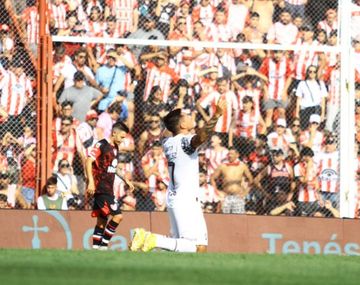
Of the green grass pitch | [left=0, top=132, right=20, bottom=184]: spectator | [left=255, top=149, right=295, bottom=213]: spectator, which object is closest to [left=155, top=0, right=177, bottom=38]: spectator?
[left=255, top=149, right=295, bottom=213]: spectator

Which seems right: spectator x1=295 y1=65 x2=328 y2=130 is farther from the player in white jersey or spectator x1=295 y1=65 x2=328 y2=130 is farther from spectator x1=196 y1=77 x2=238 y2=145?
the player in white jersey

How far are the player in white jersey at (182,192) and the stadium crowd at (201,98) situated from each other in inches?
223

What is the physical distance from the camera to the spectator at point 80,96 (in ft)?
66.5

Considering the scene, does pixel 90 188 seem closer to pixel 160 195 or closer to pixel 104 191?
pixel 104 191

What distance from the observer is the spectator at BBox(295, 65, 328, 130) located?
20984 millimetres

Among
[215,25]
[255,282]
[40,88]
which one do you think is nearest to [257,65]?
[215,25]

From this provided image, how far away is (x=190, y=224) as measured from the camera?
14234mm

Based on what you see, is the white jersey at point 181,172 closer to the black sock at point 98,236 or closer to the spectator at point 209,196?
the black sock at point 98,236

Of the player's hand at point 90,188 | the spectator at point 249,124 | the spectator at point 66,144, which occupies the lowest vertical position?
the player's hand at point 90,188

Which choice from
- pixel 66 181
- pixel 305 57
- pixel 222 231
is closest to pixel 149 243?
pixel 66 181

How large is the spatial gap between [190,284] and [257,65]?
11363mm

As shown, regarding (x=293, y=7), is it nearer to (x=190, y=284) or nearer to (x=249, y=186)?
(x=249, y=186)

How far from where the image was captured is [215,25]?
21.1m

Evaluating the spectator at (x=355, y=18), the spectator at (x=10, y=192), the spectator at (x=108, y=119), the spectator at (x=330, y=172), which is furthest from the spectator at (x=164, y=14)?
the spectator at (x=10, y=192)
